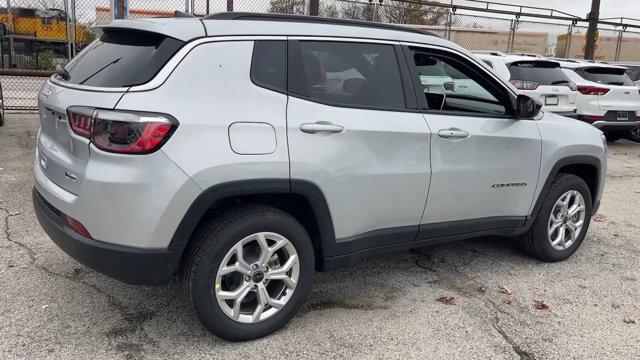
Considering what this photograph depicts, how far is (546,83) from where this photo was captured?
995 centimetres

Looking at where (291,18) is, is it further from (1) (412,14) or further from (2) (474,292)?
(1) (412,14)

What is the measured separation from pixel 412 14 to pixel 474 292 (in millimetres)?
14185

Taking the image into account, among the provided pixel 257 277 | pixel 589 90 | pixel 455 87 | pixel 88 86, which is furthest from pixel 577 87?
pixel 88 86

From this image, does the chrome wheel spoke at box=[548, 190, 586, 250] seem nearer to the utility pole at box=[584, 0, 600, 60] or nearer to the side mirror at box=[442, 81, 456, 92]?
the side mirror at box=[442, 81, 456, 92]

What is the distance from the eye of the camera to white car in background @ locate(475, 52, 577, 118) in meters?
9.66

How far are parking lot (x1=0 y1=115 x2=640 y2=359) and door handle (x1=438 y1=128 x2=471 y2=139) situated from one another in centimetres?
111

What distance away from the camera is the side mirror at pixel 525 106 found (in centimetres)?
413

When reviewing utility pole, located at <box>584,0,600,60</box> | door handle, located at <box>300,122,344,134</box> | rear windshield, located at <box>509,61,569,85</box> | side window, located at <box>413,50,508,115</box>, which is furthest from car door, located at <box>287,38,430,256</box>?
utility pole, located at <box>584,0,600,60</box>

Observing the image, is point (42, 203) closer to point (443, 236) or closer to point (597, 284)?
point (443, 236)

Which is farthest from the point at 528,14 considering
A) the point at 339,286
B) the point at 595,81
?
the point at 339,286

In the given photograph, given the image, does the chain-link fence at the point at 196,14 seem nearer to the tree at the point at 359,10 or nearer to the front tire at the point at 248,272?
the tree at the point at 359,10

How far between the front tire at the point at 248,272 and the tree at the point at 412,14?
1136 cm

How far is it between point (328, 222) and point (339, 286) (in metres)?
0.90

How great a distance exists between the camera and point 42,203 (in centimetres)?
327
